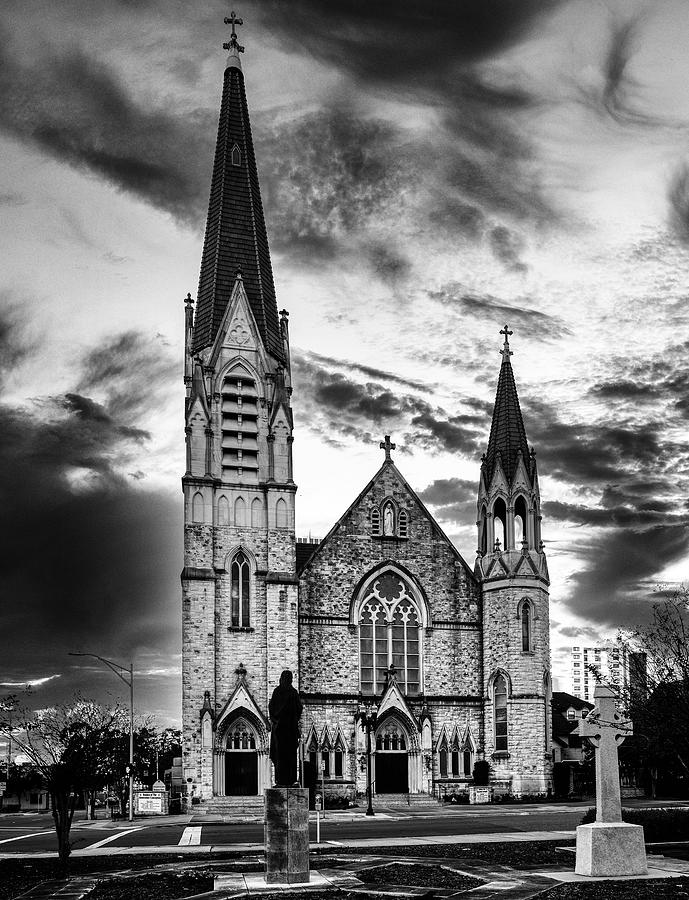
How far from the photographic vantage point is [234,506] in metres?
56.2

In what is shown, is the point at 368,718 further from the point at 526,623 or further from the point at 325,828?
the point at 325,828

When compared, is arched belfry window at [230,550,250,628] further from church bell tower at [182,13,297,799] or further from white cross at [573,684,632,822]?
white cross at [573,684,632,822]

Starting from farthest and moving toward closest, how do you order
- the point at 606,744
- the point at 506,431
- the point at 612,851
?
1. the point at 506,431
2. the point at 606,744
3. the point at 612,851

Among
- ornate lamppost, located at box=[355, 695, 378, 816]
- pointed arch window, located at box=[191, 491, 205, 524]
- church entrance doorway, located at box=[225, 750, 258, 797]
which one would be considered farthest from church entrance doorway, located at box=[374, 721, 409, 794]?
pointed arch window, located at box=[191, 491, 205, 524]

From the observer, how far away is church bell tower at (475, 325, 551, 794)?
187ft

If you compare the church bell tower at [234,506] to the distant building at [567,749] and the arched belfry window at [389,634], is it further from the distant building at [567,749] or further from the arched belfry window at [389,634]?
the distant building at [567,749]

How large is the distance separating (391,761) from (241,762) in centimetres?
790

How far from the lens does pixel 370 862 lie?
75.5ft

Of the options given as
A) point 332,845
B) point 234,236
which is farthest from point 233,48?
point 332,845

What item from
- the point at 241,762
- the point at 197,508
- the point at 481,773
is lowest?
the point at 481,773

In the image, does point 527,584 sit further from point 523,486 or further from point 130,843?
point 130,843

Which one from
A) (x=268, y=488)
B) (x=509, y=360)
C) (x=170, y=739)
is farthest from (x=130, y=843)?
(x=170, y=739)

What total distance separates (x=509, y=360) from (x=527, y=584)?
42.2ft

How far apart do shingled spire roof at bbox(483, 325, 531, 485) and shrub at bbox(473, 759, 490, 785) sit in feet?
47.3
